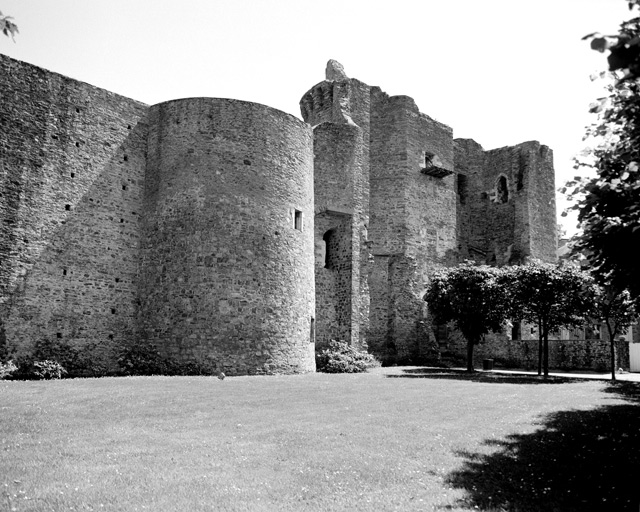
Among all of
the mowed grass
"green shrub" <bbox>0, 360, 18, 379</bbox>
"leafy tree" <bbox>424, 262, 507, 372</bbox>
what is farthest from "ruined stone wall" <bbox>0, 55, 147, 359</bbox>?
"leafy tree" <bbox>424, 262, 507, 372</bbox>

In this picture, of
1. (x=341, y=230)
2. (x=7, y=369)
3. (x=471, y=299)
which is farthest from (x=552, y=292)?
(x=7, y=369)

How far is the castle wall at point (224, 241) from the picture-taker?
1980cm

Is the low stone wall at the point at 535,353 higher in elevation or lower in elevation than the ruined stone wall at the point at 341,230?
lower

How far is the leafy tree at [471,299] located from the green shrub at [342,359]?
4054mm

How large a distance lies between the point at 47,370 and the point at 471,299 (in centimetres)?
1658

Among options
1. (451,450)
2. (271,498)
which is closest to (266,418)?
(451,450)

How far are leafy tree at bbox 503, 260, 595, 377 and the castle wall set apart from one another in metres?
8.38

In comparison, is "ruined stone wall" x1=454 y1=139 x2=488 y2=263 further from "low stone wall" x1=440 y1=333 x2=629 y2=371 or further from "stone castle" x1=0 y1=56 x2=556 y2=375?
"stone castle" x1=0 y1=56 x2=556 y2=375

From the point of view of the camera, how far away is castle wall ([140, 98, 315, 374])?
19.8m

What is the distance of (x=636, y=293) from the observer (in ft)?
31.2

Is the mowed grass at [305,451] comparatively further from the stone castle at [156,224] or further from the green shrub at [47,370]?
the stone castle at [156,224]

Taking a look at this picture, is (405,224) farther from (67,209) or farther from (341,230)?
(67,209)

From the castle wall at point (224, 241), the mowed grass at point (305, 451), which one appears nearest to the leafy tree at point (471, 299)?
the castle wall at point (224, 241)

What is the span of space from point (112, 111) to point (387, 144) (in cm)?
1643
